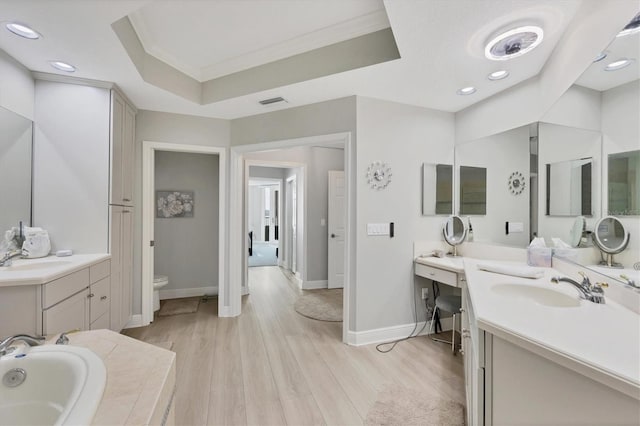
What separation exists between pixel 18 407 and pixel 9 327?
0.76 m

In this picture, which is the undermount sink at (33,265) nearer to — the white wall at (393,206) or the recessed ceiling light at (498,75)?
the white wall at (393,206)

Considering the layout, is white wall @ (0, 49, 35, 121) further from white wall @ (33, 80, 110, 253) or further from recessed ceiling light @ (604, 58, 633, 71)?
recessed ceiling light @ (604, 58, 633, 71)

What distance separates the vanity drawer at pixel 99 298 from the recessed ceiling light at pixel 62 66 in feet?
5.62

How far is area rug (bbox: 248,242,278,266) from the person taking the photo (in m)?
6.85

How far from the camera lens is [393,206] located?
9.17ft

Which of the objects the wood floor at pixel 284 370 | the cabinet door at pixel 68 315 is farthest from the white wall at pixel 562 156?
the cabinet door at pixel 68 315

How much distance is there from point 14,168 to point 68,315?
1.23 meters

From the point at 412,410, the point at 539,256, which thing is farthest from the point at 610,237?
the point at 412,410

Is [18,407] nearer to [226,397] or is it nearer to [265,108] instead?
[226,397]

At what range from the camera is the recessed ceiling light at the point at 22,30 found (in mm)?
1653

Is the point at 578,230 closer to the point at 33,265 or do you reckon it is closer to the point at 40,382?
the point at 40,382

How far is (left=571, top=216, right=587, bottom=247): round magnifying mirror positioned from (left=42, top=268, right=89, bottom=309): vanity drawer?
3.25 m

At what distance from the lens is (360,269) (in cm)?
266

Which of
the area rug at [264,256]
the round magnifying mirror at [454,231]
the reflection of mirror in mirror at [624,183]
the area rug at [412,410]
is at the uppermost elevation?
the reflection of mirror in mirror at [624,183]
